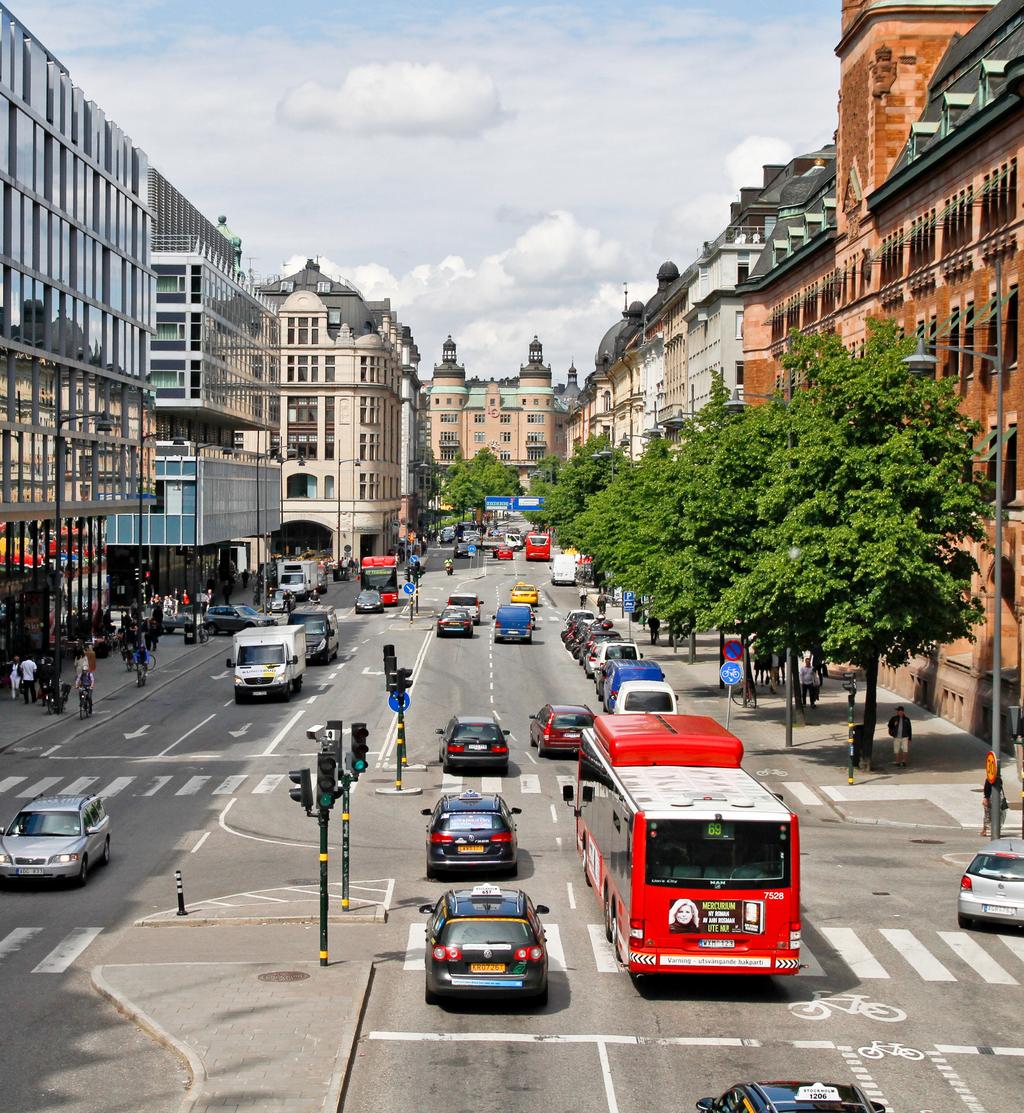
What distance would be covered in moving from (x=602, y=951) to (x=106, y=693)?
119 feet

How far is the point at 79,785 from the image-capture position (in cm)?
3809

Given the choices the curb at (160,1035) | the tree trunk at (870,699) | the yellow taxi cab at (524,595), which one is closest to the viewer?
the curb at (160,1035)

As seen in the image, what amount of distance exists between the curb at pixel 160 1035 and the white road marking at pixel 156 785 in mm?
15508

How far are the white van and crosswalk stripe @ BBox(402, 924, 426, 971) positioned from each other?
18788 mm

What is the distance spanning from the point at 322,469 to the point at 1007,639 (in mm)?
111136

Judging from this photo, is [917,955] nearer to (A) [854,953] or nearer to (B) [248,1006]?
(A) [854,953]

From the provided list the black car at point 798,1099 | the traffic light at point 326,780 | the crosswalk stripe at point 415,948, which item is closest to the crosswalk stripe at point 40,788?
the crosswalk stripe at point 415,948

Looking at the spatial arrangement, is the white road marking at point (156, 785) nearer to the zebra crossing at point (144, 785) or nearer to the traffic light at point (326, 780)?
the zebra crossing at point (144, 785)

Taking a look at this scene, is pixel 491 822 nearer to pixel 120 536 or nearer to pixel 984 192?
pixel 984 192

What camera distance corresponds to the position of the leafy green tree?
37531 mm

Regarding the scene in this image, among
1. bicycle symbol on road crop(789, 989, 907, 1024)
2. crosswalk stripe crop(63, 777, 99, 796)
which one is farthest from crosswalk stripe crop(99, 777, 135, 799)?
bicycle symbol on road crop(789, 989, 907, 1024)

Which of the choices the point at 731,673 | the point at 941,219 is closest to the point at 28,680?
the point at 731,673

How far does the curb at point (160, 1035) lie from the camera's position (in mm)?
16359

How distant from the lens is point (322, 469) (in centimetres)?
15000
